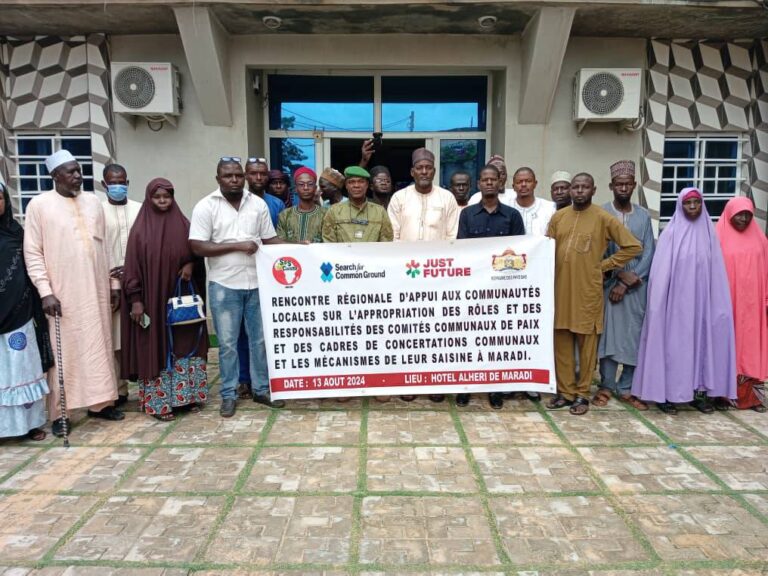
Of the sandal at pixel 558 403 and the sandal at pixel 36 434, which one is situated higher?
the sandal at pixel 558 403

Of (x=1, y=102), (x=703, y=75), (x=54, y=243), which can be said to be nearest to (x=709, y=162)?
(x=703, y=75)

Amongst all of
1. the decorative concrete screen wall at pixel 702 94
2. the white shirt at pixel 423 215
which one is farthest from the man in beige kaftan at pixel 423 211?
the decorative concrete screen wall at pixel 702 94

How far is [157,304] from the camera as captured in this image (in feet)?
12.3

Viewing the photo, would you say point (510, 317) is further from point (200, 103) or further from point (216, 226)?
point (200, 103)

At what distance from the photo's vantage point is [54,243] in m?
3.56

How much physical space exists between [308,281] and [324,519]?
5.72ft

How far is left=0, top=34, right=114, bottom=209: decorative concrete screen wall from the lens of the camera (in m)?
6.46

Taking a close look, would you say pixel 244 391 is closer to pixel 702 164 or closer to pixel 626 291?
pixel 626 291

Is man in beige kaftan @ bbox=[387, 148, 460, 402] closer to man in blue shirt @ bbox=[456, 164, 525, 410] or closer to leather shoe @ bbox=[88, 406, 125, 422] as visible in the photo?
man in blue shirt @ bbox=[456, 164, 525, 410]

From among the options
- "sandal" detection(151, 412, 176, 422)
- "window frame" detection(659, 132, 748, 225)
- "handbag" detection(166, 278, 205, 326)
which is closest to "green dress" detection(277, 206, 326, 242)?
"handbag" detection(166, 278, 205, 326)

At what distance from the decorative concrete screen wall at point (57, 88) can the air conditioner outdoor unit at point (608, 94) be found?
18.0 feet

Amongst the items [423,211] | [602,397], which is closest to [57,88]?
[423,211]

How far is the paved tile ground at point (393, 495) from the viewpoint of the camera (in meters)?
2.32

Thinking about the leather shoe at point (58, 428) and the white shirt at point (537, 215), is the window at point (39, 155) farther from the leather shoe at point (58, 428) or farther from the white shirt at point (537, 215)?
the white shirt at point (537, 215)
